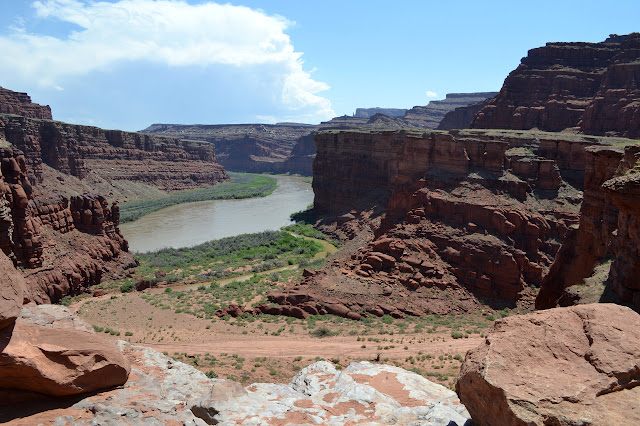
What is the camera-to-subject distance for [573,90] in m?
61.9

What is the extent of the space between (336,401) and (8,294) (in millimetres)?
6303

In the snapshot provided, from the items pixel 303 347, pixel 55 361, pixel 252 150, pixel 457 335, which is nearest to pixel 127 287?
pixel 303 347

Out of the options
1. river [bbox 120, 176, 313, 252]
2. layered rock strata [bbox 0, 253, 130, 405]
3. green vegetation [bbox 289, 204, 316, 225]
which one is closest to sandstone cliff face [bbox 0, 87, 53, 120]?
river [bbox 120, 176, 313, 252]

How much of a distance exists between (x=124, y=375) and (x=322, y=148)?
54104 millimetres

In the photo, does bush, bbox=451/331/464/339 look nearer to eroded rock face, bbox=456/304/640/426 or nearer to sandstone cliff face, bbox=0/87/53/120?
eroded rock face, bbox=456/304/640/426

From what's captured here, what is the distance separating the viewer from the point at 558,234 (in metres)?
27.4

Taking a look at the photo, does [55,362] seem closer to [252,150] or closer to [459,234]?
[459,234]

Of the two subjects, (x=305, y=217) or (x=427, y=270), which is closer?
(x=427, y=270)

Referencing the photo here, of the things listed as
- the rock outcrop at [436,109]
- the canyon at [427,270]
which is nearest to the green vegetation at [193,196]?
the canyon at [427,270]

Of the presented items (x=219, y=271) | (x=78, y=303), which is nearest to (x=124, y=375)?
(x=78, y=303)

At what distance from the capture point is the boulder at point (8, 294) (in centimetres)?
652

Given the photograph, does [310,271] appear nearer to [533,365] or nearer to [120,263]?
[120,263]

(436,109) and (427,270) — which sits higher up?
(436,109)

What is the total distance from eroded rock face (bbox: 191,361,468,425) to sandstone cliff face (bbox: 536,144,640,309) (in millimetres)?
5716
